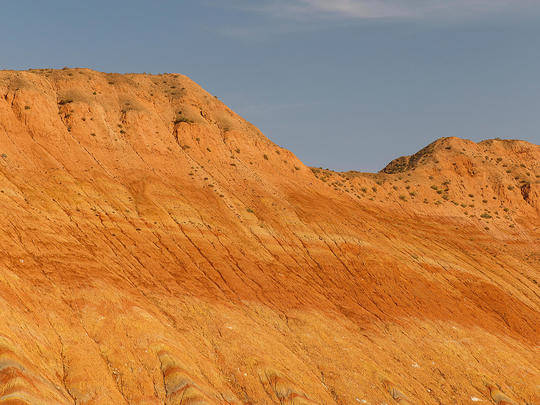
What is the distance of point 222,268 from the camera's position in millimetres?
30906

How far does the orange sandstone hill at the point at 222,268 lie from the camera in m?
21.6

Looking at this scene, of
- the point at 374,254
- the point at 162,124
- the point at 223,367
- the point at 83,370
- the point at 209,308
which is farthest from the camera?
the point at 162,124

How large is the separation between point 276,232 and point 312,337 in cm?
1037

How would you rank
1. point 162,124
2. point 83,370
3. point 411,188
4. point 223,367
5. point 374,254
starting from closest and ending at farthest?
point 83,370 < point 223,367 < point 374,254 < point 162,124 < point 411,188

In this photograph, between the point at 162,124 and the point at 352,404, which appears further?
the point at 162,124

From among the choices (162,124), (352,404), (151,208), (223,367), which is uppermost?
(162,124)

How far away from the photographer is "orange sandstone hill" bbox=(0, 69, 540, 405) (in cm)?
2159

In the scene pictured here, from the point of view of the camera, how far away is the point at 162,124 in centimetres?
4350

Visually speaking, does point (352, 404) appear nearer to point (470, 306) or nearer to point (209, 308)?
point (209, 308)

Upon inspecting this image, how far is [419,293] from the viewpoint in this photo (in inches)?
1363

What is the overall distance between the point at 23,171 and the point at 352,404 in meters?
22.8

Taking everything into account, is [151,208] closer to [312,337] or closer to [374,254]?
[312,337]

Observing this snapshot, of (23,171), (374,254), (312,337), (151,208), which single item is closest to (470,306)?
(374,254)

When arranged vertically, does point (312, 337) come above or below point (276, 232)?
below
